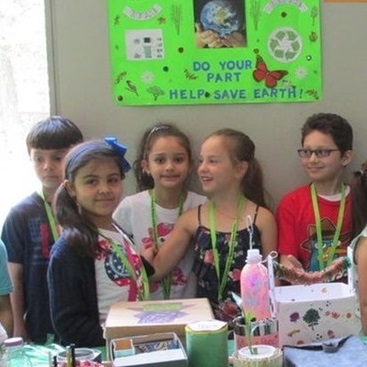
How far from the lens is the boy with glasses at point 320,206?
1876 mm

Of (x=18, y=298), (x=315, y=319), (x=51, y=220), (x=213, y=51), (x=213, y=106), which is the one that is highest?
(x=213, y=51)

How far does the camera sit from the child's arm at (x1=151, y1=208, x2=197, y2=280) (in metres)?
1.87

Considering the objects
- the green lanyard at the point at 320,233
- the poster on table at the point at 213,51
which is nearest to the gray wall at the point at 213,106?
the poster on table at the point at 213,51

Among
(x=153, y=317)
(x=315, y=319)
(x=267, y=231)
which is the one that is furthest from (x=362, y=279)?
(x=153, y=317)

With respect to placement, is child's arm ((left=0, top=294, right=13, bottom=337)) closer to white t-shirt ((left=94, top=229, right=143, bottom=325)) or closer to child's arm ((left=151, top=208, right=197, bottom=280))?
white t-shirt ((left=94, top=229, right=143, bottom=325))

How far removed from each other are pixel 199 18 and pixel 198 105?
0.27 m

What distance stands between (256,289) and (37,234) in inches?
35.1

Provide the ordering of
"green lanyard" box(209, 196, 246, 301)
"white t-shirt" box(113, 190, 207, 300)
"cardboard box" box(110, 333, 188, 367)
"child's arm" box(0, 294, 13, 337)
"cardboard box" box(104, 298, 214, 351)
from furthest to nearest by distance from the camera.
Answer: "white t-shirt" box(113, 190, 207, 300)
"green lanyard" box(209, 196, 246, 301)
"child's arm" box(0, 294, 13, 337)
"cardboard box" box(104, 298, 214, 351)
"cardboard box" box(110, 333, 188, 367)

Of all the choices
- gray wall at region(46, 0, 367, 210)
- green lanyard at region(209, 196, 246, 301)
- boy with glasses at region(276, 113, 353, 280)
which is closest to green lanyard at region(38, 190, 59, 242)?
gray wall at region(46, 0, 367, 210)

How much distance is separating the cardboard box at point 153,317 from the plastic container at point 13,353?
0.17 meters

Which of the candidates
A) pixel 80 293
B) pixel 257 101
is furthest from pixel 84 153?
pixel 257 101

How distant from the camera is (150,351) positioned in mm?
1119

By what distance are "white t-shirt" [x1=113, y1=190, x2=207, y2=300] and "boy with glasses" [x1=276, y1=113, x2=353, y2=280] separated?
291 mm

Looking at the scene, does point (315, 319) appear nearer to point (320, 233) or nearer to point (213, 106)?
point (320, 233)
